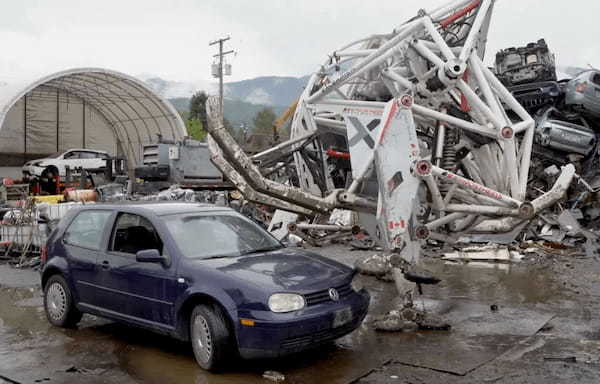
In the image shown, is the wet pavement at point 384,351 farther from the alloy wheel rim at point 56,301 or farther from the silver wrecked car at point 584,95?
the silver wrecked car at point 584,95

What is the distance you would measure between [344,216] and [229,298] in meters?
9.49

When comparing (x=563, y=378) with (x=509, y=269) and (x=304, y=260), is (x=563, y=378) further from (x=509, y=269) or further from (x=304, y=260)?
(x=509, y=269)

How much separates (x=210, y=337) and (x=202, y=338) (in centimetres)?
16

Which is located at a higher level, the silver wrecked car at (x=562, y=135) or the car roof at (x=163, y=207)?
the silver wrecked car at (x=562, y=135)

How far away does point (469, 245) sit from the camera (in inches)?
604

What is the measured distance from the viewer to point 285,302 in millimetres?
5652

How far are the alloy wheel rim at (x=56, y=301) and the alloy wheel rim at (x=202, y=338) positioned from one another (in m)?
2.48

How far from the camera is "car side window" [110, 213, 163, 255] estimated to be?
674 centimetres

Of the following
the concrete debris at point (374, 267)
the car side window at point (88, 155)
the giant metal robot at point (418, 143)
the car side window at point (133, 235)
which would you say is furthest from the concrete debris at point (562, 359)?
the car side window at point (88, 155)

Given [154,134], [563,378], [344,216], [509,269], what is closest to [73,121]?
[154,134]

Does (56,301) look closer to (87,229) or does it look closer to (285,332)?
(87,229)

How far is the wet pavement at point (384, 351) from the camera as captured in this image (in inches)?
228

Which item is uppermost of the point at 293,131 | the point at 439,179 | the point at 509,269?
the point at 293,131

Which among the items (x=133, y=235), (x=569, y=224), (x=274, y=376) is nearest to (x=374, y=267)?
(x=133, y=235)
